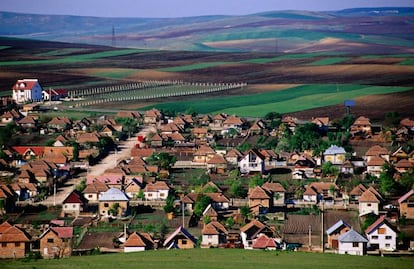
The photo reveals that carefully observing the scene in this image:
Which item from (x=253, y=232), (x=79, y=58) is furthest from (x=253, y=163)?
(x=79, y=58)

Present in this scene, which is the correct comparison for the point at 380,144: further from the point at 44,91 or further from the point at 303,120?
the point at 44,91

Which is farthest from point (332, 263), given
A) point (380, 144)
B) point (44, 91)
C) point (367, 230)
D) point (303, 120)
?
point (44, 91)

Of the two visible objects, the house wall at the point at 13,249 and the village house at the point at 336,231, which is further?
the village house at the point at 336,231

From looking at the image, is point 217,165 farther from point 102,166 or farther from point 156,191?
point 156,191

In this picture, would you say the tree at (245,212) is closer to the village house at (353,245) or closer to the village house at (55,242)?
the village house at (353,245)

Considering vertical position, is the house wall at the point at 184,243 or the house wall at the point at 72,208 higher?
the house wall at the point at 184,243

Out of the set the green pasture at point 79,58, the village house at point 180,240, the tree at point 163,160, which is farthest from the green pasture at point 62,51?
the village house at point 180,240
